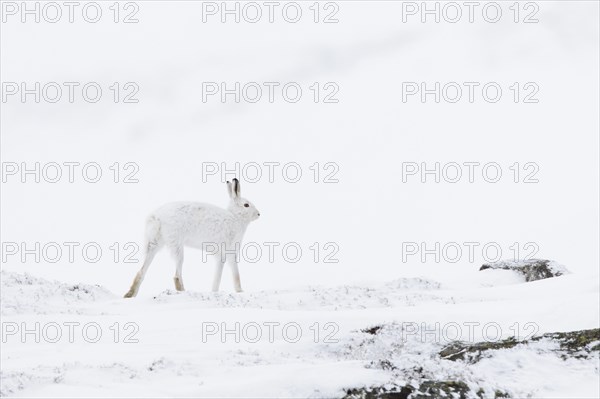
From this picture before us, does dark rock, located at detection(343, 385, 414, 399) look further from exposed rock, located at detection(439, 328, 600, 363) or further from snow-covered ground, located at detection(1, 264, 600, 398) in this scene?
exposed rock, located at detection(439, 328, 600, 363)

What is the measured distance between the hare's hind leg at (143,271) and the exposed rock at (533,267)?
39.6 ft

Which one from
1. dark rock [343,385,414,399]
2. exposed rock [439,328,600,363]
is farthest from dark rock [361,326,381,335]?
dark rock [343,385,414,399]

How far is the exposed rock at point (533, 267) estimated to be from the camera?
23.7 meters

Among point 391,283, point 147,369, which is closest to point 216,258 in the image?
point 391,283

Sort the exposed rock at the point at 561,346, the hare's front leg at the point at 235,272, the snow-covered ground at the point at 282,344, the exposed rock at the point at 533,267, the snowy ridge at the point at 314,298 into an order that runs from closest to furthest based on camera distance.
→ 1. the snow-covered ground at the point at 282,344
2. the exposed rock at the point at 561,346
3. the snowy ridge at the point at 314,298
4. the hare's front leg at the point at 235,272
5. the exposed rock at the point at 533,267

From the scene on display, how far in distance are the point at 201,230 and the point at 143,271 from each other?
6.96ft

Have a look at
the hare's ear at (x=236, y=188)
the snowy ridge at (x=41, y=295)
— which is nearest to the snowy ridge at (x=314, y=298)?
the snowy ridge at (x=41, y=295)

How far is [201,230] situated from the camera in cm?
2017

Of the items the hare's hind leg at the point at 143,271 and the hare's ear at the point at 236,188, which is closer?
the hare's hind leg at the point at 143,271

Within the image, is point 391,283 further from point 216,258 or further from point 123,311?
point 123,311

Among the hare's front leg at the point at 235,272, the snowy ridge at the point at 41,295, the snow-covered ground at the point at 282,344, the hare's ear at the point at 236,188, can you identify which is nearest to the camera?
the snow-covered ground at the point at 282,344

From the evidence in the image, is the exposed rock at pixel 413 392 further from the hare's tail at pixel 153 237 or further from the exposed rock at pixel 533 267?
the exposed rock at pixel 533 267

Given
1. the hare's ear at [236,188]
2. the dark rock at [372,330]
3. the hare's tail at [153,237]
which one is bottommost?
the dark rock at [372,330]

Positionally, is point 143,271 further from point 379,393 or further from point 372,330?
point 379,393
